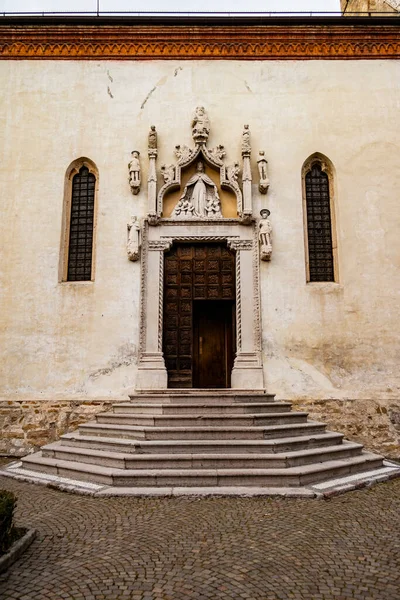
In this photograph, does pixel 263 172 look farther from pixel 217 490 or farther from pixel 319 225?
pixel 217 490

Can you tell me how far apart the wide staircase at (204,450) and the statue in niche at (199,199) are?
16.3 ft

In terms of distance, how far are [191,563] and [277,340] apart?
26.0 ft

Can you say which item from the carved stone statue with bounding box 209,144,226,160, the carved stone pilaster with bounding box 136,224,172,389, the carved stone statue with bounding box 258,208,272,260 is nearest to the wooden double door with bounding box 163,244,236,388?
the carved stone pilaster with bounding box 136,224,172,389

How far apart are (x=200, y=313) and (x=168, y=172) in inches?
153

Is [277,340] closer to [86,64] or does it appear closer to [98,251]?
[98,251]

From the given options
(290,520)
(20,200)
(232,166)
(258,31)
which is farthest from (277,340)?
(258,31)

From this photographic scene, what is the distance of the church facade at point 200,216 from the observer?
11.9 m

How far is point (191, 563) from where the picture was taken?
4.53 metres

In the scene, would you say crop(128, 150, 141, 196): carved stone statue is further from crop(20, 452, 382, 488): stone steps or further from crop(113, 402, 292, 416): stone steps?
crop(20, 452, 382, 488): stone steps

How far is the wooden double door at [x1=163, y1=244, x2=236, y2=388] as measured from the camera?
1235 centimetres

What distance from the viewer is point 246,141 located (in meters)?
13.0

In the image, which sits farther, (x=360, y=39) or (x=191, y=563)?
(x=360, y=39)

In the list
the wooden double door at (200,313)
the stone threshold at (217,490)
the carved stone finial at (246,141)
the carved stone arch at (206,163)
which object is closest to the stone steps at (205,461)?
the stone threshold at (217,490)

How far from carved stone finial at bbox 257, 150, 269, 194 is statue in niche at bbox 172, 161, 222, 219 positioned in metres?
1.21
